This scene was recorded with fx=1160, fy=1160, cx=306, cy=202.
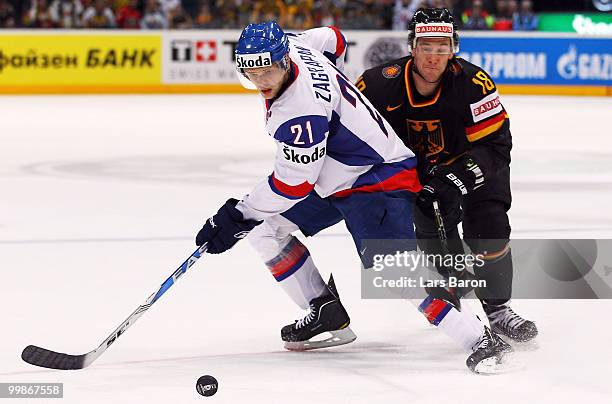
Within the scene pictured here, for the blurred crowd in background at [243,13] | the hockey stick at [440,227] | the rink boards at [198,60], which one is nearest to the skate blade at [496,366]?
the hockey stick at [440,227]

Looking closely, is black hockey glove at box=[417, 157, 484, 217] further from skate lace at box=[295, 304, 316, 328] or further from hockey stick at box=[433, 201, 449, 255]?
skate lace at box=[295, 304, 316, 328]

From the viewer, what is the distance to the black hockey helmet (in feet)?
11.9

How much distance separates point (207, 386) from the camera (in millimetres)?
3076

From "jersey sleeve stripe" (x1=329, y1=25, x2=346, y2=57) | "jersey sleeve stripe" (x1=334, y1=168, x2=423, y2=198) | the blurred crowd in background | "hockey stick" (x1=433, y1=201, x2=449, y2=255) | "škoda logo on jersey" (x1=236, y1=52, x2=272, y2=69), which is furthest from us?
the blurred crowd in background

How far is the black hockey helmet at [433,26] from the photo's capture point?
3619 mm

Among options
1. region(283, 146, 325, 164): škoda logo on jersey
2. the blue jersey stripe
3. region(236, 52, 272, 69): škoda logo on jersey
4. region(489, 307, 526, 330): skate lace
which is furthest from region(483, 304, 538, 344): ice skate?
region(236, 52, 272, 69): škoda logo on jersey

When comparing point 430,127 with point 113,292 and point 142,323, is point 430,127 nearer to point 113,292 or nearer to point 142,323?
point 142,323

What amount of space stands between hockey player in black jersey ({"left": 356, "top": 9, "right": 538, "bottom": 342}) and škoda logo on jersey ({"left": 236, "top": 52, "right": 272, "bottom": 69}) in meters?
0.64

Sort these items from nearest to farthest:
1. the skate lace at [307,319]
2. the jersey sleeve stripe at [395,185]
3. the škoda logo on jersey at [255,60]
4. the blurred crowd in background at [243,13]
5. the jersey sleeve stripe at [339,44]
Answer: the škoda logo on jersey at [255,60] < the jersey sleeve stripe at [395,185] < the skate lace at [307,319] < the jersey sleeve stripe at [339,44] < the blurred crowd in background at [243,13]

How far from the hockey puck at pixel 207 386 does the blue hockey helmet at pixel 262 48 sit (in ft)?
2.84

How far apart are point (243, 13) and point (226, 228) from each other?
40.4 ft

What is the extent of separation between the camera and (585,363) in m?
3.43

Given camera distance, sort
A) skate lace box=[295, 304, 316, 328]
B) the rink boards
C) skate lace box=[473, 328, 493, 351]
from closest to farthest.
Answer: skate lace box=[473, 328, 493, 351], skate lace box=[295, 304, 316, 328], the rink boards

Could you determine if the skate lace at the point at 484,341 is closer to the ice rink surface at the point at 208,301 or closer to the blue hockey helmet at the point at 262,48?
the ice rink surface at the point at 208,301
